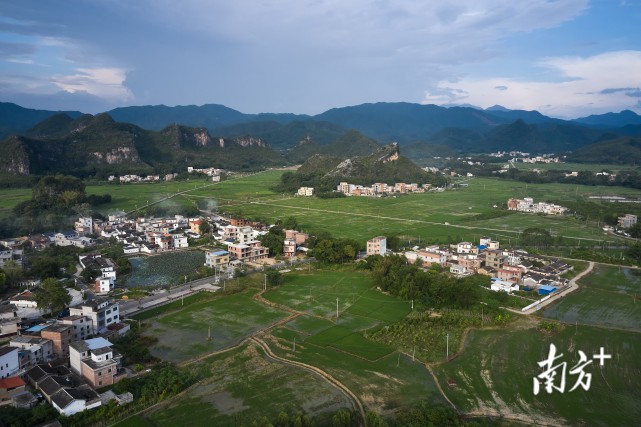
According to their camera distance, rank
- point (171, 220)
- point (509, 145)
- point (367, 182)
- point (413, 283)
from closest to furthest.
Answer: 1. point (413, 283)
2. point (171, 220)
3. point (367, 182)
4. point (509, 145)

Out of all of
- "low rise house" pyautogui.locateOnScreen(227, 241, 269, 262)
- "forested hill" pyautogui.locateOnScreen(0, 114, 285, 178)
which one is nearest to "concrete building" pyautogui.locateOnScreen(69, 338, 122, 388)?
"low rise house" pyautogui.locateOnScreen(227, 241, 269, 262)

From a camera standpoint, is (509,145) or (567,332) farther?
(509,145)

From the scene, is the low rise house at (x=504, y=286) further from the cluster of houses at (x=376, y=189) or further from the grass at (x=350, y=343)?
the cluster of houses at (x=376, y=189)

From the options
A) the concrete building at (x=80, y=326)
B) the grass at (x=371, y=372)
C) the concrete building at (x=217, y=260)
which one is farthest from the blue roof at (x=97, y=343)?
the concrete building at (x=217, y=260)

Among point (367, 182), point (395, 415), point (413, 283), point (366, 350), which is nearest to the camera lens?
point (395, 415)

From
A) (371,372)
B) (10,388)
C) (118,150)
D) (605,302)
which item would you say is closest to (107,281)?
(10,388)

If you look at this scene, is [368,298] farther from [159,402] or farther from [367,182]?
[367,182]

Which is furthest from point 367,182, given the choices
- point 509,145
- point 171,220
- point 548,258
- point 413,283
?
point 509,145
